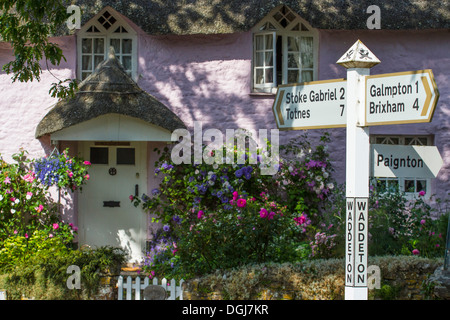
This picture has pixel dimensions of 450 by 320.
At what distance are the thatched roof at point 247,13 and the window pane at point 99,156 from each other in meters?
2.06

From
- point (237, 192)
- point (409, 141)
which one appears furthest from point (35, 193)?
point (409, 141)

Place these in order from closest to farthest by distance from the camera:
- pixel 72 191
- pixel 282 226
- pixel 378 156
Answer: pixel 378 156 < pixel 282 226 < pixel 72 191

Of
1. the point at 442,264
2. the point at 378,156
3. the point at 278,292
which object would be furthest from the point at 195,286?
the point at 378,156

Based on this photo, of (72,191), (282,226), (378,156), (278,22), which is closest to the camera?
(378,156)

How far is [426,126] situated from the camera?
11180 millimetres

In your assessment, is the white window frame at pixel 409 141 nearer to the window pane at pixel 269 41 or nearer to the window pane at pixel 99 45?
the window pane at pixel 269 41

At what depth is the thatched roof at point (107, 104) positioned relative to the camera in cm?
1045

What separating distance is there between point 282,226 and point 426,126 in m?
4.08

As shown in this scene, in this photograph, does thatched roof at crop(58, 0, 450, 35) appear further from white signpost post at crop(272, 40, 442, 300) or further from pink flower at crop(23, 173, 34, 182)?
white signpost post at crop(272, 40, 442, 300)

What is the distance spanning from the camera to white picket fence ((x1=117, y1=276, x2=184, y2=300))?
7684mm

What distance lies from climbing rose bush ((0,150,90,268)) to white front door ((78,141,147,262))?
1.23 ft

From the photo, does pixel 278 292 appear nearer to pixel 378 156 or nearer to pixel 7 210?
Result: pixel 378 156

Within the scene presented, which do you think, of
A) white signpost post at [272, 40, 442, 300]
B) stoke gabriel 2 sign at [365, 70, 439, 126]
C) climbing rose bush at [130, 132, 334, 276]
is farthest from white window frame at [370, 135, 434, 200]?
stoke gabriel 2 sign at [365, 70, 439, 126]

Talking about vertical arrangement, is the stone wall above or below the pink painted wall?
below
